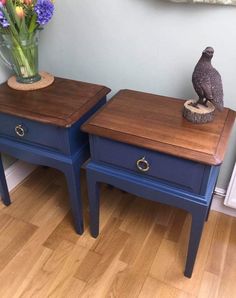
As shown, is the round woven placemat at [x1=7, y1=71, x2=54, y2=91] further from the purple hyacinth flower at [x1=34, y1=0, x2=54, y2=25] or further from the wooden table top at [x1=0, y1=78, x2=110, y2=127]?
the purple hyacinth flower at [x1=34, y1=0, x2=54, y2=25]

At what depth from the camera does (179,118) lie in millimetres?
1056

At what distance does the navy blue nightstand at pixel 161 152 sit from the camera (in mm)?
916

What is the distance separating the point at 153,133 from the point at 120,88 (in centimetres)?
51

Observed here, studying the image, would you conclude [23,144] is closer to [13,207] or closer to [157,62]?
[13,207]

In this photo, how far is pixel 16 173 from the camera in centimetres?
168

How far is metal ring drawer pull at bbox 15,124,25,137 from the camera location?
1153 mm

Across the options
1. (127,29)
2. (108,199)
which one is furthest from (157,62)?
(108,199)

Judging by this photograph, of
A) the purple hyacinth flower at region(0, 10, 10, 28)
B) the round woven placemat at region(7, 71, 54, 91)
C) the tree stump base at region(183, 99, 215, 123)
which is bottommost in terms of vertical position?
the round woven placemat at region(7, 71, 54, 91)

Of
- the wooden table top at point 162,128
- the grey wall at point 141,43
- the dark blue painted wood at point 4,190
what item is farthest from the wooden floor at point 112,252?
the wooden table top at point 162,128

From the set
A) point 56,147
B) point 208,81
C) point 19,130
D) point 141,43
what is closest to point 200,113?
point 208,81

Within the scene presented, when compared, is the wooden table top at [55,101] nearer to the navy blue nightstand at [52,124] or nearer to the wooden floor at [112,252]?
the navy blue nightstand at [52,124]

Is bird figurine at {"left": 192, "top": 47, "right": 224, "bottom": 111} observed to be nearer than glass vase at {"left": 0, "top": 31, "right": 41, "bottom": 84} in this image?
Yes

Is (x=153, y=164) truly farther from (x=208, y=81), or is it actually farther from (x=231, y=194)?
(x=231, y=194)

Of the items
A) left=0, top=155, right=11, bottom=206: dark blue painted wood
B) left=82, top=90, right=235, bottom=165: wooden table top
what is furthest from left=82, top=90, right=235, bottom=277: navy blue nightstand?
left=0, top=155, right=11, bottom=206: dark blue painted wood
